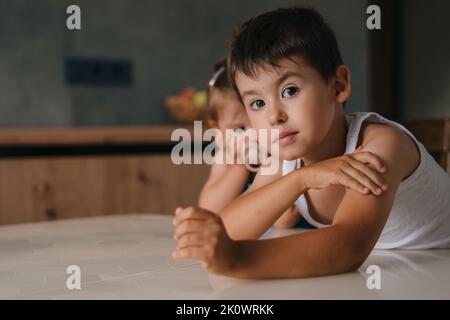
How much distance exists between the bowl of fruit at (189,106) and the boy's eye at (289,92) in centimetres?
206

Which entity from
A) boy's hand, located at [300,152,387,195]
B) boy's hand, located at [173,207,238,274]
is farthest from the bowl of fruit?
boy's hand, located at [173,207,238,274]

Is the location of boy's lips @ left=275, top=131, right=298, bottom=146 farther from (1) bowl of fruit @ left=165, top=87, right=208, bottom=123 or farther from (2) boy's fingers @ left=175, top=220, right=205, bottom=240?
(1) bowl of fruit @ left=165, top=87, right=208, bottom=123

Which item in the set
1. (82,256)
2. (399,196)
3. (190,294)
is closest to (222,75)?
(399,196)

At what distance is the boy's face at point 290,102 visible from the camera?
2.93 ft

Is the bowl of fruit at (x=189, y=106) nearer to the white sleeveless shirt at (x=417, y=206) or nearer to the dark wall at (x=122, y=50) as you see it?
the dark wall at (x=122, y=50)

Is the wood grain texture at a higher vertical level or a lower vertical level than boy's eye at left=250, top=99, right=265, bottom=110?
lower

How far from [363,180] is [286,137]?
8.3 inches

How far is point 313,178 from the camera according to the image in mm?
780

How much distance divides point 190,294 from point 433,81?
2977 mm

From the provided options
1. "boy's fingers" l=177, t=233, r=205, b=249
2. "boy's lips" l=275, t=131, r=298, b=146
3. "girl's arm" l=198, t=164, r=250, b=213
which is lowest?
"girl's arm" l=198, t=164, r=250, b=213

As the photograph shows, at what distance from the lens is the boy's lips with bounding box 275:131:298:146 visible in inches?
36.0

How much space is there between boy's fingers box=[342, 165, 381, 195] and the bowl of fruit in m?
2.24

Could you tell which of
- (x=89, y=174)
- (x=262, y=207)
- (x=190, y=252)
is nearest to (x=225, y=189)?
(x=262, y=207)

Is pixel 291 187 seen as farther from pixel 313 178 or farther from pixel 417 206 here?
pixel 417 206
